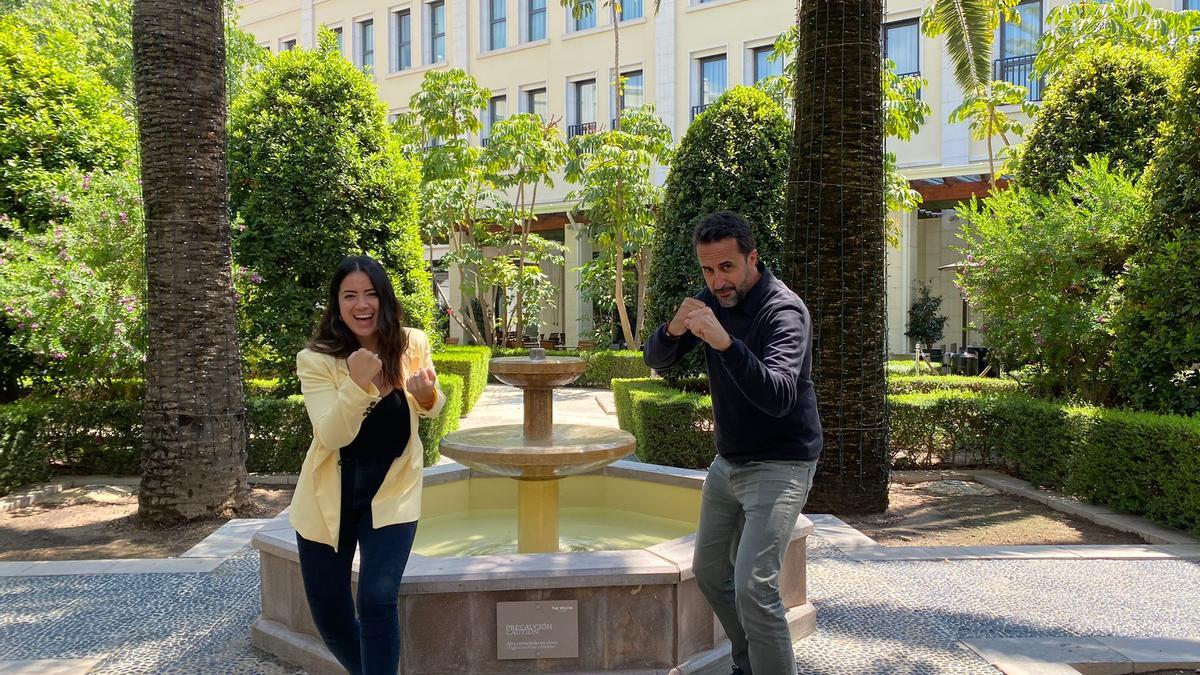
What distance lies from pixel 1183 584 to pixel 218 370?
698 centimetres

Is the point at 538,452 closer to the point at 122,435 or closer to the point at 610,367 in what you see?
the point at 122,435

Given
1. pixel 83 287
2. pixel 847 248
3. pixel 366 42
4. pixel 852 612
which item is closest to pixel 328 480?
pixel 852 612

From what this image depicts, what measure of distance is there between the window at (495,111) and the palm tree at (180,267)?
21.9 meters

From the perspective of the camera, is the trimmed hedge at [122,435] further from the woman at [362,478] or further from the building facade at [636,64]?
the building facade at [636,64]

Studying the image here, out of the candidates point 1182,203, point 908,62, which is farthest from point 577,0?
point 908,62

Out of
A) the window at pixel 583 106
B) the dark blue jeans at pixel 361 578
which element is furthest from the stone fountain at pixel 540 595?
the window at pixel 583 106

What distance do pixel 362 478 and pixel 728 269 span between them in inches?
58.7

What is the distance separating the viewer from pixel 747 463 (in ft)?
9.89

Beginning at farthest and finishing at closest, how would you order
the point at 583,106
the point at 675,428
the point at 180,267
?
the point at 583,106 → the point at 675,428 → the point at 180,267

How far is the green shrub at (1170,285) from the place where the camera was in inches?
269

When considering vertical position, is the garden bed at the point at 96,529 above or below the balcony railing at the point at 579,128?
below

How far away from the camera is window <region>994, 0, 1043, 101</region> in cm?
2009

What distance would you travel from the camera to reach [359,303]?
2896mm

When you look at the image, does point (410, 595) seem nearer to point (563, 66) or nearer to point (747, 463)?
point (747, 463)
